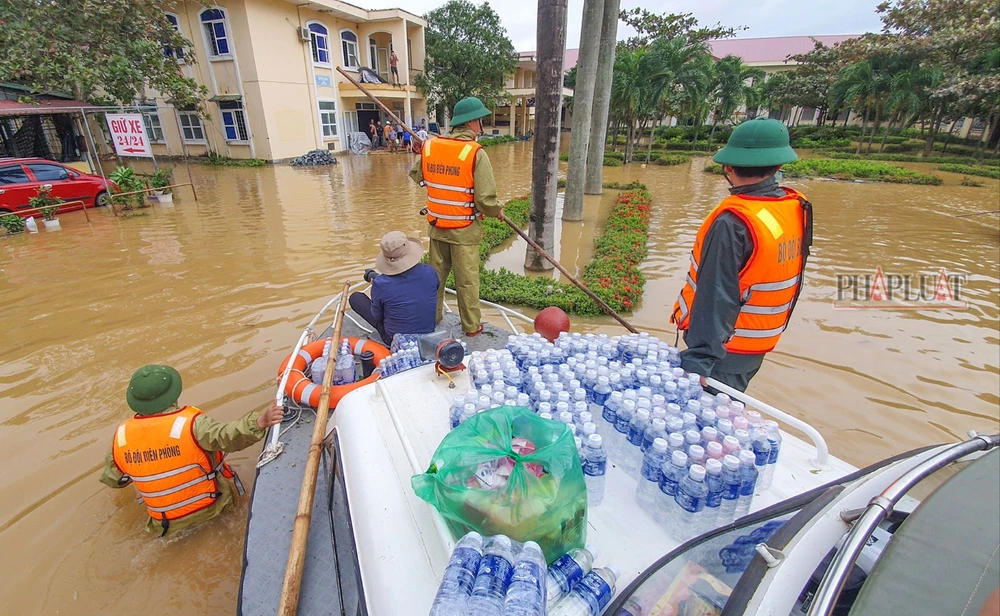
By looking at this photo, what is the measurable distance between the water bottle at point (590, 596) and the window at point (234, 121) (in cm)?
2428

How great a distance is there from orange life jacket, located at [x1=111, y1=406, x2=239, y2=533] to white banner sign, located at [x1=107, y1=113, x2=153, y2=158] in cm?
1175

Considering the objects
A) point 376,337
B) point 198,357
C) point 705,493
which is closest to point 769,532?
point 705,493

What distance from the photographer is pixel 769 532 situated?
1382 millimetres

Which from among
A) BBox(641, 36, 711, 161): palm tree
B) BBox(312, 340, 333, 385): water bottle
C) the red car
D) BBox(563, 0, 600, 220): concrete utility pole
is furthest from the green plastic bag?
BBox(641, 36, 711, 161): palm tree

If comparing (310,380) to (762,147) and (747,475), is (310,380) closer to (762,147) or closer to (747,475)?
(747,475)

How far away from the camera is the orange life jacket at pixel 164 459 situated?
8.43 feet

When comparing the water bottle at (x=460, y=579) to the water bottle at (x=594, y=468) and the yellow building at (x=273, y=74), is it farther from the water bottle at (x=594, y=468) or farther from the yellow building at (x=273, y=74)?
the yellow building at (x=273, y=74)

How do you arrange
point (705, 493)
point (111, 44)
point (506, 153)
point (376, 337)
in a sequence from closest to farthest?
point (705, 493), point (376, 337), point (111, 44), point (506, 153)

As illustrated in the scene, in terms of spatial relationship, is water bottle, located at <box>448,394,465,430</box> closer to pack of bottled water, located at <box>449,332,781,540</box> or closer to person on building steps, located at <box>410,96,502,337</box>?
pack of bottled water, located at <box>449,332,781,540</box>

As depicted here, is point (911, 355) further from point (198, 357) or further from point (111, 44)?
point (111, 44)

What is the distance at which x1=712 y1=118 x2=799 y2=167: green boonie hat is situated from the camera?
223 centimetres

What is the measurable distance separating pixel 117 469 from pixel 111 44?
658 inches

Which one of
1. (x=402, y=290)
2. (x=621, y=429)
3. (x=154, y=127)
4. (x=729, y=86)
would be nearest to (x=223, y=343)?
(x=402, y=290)

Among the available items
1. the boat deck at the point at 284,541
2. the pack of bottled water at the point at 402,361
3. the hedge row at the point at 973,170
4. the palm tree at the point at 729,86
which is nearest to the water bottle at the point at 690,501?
the boat deck at the point at 284,541
